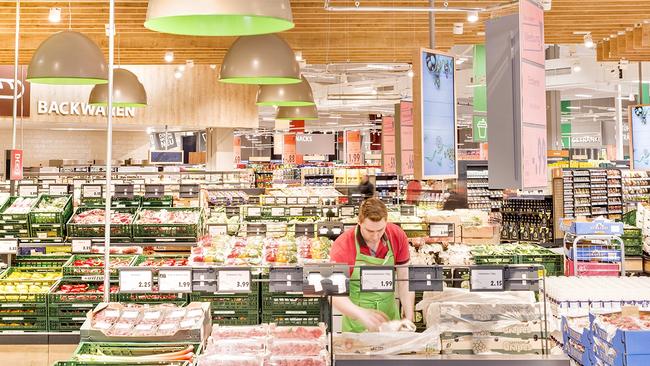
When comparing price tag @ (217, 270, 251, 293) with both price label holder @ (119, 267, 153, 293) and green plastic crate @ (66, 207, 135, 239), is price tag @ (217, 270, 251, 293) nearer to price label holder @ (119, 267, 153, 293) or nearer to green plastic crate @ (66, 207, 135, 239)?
price label holder @ (119, 267, 153, 293)

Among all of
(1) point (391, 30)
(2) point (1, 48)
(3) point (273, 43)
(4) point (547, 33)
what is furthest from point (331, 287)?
(2) point (1, 48)

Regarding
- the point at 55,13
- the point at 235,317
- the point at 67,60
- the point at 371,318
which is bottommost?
the point at 235,317

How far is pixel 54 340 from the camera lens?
6.53 metres

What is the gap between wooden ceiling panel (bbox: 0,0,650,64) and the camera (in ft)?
29.3

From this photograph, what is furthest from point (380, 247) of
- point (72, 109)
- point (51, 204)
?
point (72, 109)

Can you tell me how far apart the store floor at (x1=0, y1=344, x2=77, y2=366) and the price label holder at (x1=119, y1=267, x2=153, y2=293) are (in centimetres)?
273

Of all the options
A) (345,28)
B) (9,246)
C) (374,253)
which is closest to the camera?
(374,253)

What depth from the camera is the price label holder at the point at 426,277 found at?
3.76 m

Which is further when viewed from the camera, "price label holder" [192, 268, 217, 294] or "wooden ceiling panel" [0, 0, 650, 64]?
"wooden ceiling panel" [0, 0, 650, 64]

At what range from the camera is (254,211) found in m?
11.5

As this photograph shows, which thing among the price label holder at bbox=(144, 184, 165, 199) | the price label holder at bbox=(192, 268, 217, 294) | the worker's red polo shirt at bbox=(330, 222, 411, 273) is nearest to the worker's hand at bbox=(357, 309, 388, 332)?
the worker's red polo shirt at bbox=(330, 222, 411, 273)

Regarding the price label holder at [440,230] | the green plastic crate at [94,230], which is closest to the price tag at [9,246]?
the green plastic crate at [94,230]

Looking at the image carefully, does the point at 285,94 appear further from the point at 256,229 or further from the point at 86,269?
the point at 256,229

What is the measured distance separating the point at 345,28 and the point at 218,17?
755 cm
